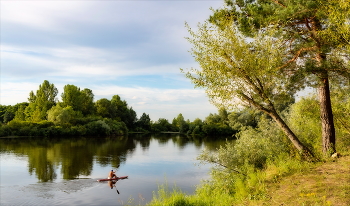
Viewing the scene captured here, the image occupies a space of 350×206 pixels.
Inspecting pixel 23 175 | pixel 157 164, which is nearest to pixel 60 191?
pixel 23 175

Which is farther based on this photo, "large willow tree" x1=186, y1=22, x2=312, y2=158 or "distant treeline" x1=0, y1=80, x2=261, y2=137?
"distant treeline" x1=0, y1=80, x2=261, y2=137

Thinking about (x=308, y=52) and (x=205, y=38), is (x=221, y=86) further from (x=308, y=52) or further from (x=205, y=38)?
(x=308, y=52)

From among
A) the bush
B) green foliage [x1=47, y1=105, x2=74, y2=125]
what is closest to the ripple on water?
green foliage [x1=47, y1=105, x2=74, y2=125]

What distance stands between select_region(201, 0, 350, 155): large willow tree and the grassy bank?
6.72 ft

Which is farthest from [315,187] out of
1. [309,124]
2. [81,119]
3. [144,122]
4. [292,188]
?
[144,122]

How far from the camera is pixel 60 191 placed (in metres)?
17.4

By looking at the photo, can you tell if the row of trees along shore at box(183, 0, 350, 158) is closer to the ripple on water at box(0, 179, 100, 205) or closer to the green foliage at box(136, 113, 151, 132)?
the ripple on water at box(0, 179, 100, 205)

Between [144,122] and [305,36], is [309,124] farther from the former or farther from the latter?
[144,122]

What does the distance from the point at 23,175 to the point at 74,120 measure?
43832 millimetres

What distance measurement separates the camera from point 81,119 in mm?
64000

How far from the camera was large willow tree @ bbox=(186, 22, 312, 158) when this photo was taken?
9.63 m

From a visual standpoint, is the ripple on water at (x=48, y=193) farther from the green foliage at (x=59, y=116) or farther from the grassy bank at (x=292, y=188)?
the green foliage at (x=59, y=116)

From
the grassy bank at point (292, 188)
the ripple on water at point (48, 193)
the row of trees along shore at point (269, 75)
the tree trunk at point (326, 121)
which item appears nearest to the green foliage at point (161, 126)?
the ripple on water at point (48, 193)

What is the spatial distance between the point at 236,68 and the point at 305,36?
3.81 metres
